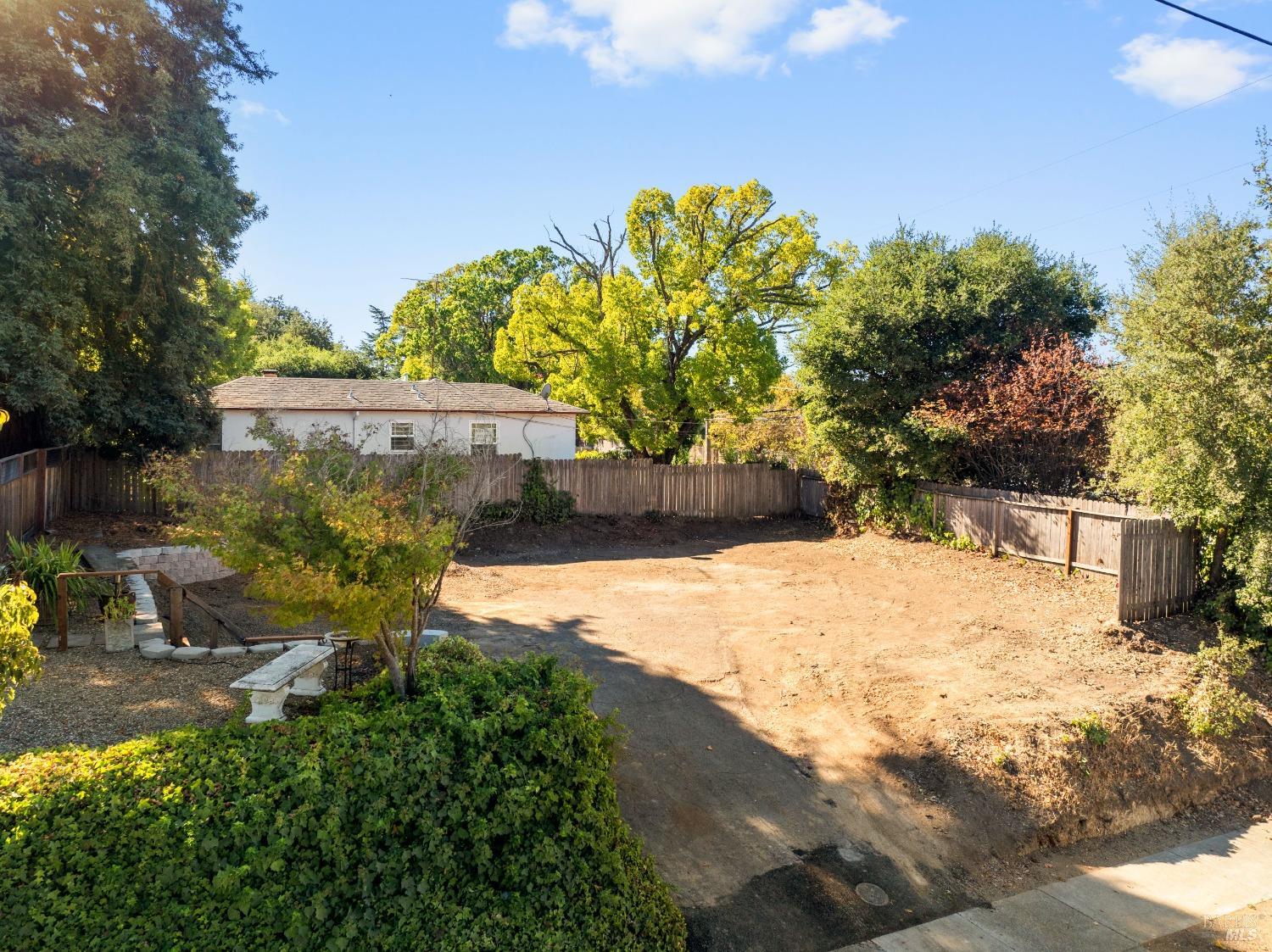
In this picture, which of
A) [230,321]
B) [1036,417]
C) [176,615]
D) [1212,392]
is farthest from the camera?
[230,321]

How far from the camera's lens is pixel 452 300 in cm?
3684

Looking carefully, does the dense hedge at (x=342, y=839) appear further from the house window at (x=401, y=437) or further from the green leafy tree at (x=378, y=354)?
the green leafy tree at (x=378, y=354)

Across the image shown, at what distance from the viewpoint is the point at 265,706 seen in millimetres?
6008

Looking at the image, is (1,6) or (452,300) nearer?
(1,6)

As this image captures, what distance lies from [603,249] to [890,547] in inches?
681

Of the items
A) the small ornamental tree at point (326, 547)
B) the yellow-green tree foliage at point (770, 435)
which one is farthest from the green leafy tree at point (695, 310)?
the small ornamental tree at point (326, 547)

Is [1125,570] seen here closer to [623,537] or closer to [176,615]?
[623,537]

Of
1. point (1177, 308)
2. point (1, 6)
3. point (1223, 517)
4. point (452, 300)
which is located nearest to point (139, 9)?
point (1, 6)

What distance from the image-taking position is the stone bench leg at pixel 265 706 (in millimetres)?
5988

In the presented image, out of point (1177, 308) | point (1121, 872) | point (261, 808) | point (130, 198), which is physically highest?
point (130, 198)

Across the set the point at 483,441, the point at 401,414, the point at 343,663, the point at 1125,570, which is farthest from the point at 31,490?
the point at 1125,570

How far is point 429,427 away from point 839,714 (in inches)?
663

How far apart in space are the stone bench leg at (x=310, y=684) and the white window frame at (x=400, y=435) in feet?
51.7

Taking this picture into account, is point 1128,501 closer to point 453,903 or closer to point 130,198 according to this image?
A: point 453,903
